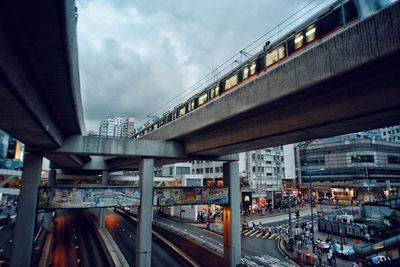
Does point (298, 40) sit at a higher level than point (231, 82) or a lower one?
higher

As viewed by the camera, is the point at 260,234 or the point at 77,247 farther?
the point at 260,234

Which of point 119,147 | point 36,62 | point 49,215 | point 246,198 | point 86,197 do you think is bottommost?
point 49,215

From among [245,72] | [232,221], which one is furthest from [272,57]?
[232,221]

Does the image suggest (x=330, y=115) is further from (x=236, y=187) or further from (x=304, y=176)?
(x=304, y=176)

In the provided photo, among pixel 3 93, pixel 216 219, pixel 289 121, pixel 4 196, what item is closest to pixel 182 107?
pixel 289 121

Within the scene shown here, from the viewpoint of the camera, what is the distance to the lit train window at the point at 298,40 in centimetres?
1205

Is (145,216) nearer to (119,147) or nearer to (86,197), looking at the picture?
(86,197)

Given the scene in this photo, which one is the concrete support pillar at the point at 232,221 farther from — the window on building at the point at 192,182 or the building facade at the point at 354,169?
the building facade at the point at 354,169

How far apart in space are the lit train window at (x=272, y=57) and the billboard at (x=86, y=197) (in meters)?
13.7

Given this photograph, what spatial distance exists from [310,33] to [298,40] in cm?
60

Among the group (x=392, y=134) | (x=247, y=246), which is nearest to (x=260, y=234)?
(x=247, y=246)

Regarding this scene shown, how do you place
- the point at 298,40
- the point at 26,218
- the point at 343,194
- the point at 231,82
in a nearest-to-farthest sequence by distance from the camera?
the point at 298,40 → the point at 26,218 → the point at 231,82 → the point at 343,194

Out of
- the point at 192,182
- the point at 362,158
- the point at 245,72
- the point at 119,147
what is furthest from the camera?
the point at 362,158

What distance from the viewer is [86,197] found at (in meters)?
18.2
